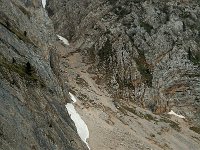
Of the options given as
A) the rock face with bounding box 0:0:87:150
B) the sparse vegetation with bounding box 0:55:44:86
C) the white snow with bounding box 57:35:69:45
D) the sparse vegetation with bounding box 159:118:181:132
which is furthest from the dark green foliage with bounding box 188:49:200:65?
the sparse vegetation with bounding box 0:55:44:86

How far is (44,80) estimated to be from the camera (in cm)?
3566

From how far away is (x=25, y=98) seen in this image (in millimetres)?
27172

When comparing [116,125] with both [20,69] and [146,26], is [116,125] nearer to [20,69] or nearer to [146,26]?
[20,69]

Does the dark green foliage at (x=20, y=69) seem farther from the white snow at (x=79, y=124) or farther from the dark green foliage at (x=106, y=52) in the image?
the dark green foliage at (x=106, y=52)

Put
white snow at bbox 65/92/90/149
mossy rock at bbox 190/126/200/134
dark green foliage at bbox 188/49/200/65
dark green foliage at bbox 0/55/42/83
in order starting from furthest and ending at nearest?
dark green foliage at bbox 188/49/200/65
mossy rock at bbox 190/126/200/134
white snow at bbox 65/92/90/149
dark green foliage at bbox 0/55/42/83

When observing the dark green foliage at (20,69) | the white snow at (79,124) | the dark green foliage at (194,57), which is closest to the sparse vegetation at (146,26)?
the dark green foliage at (194,57)

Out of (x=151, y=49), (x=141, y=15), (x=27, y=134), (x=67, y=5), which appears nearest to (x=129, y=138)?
(x=27, y=134)

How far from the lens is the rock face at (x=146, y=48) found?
268 feet

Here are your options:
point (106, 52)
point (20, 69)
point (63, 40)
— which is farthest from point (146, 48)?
point (20, 69)

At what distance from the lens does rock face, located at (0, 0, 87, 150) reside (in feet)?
76.3

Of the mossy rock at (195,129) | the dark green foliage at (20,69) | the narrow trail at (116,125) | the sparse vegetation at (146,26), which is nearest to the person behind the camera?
the dark green foliage at (20,69)

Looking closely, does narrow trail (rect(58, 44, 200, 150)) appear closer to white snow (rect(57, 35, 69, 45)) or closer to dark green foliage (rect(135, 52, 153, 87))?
dark green foliage (rect(135, 52, 153, 87))

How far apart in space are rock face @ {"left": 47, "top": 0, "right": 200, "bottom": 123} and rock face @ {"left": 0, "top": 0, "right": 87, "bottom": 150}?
40.2m

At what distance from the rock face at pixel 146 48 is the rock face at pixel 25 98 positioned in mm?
40218
